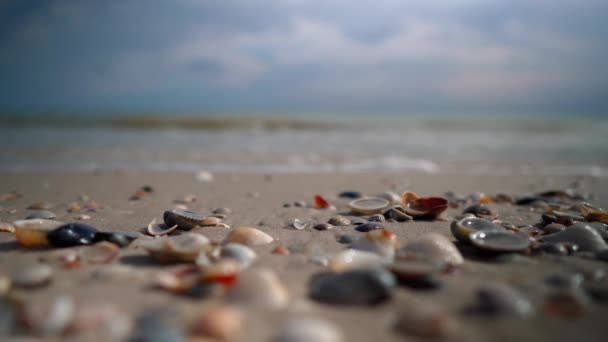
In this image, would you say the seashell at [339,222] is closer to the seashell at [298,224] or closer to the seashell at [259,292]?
the seashell at [298,224]

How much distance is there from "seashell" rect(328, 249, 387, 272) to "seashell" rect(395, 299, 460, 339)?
1.50 feet

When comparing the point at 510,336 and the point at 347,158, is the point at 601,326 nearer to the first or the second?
the point at 510,336

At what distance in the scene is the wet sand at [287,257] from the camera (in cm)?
142

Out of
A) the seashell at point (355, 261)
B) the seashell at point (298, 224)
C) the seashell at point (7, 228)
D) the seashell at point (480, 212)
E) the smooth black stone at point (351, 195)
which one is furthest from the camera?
the smooth black stone at point (351, 195)

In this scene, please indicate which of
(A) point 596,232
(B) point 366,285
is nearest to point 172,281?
(B) point 366,285

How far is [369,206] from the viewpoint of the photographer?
342 centimetres

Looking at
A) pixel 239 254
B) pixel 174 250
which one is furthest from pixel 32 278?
pixel 239 254

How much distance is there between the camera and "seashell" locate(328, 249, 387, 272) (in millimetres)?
1868

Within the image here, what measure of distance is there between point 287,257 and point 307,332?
88cm

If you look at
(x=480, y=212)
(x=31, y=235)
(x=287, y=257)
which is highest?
(x=31, y=235)

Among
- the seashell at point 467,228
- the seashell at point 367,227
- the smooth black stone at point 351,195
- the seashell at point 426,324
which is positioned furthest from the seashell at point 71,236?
the smooth black stone at point 351,195

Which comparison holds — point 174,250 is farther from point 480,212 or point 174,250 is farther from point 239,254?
point 480,212

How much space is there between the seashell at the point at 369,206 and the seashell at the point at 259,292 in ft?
5.91

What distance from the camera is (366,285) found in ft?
5.20
